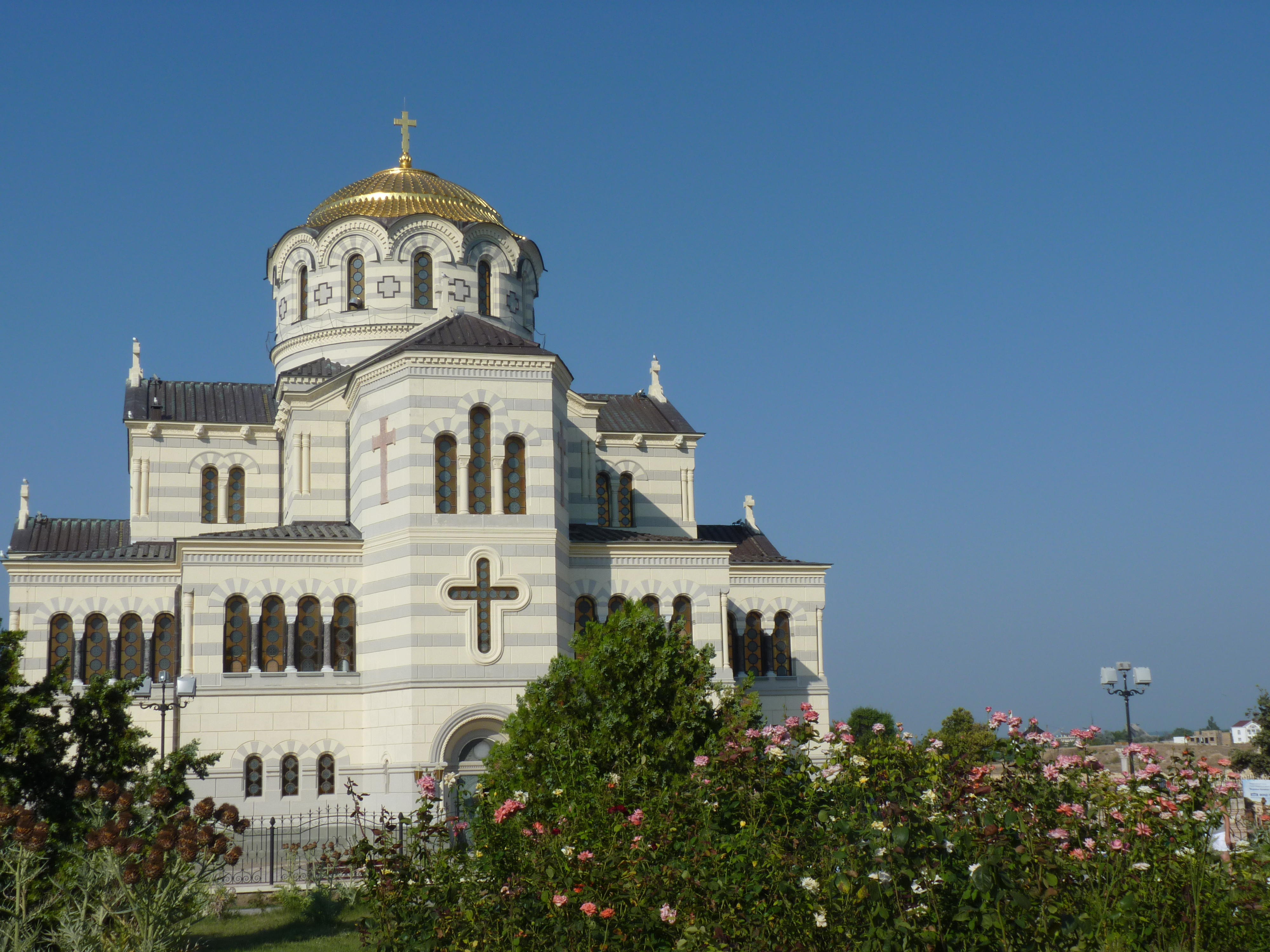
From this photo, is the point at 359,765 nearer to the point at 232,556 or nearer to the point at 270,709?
the point at 270,709

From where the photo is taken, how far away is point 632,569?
29.6 meters

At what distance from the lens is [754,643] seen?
113 ft

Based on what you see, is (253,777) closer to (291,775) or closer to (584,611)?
(291,775)

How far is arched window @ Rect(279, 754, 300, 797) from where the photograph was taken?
90.1 feet

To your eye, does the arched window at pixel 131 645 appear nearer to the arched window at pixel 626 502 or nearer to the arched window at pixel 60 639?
the arched window at pixel 60 639

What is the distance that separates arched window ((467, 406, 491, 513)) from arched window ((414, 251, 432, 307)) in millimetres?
8050

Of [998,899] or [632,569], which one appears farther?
[632,569]

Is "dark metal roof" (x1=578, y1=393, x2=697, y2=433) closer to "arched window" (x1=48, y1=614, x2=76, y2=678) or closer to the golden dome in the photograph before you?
the golden dome

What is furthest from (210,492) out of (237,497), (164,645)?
(164,645)

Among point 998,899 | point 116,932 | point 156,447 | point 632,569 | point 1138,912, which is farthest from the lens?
point 156,447

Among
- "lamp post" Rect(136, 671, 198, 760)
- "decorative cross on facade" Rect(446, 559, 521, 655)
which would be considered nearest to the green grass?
"lamp post" Rect(136, 671, 198, 760)

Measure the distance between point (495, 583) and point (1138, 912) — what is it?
1856 centimetres

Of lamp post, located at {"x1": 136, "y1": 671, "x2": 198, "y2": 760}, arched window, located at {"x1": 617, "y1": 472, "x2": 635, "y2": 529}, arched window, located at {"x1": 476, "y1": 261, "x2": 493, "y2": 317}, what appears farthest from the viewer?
arched window, located at {"x1": 617, "y1": 472, "x2": 635, "y2": 529}

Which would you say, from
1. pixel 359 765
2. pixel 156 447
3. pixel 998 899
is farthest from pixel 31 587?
pixel 998 899
